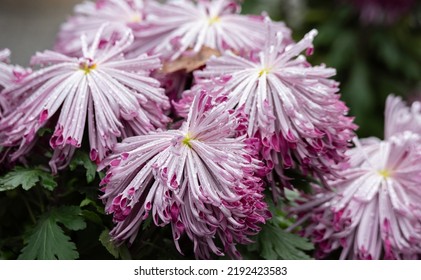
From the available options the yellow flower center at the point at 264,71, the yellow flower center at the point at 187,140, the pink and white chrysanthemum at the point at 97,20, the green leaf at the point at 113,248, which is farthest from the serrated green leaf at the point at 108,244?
the pink and white chrysanthemum at the point at 97,20

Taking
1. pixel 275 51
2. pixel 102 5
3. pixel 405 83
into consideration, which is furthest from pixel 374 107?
pixel 275 51

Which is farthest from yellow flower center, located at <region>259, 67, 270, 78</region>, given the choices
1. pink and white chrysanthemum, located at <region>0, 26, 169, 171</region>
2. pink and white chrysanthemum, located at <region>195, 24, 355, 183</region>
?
pink and white chrysanthemum, located at <region>0, 26, 169, 171</region>

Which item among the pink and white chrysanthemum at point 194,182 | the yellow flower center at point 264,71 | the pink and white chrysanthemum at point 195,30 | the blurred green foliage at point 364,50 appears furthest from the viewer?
the blurred green foliage at point 364,50

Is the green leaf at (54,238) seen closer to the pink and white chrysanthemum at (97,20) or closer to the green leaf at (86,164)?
the green leaf at (86,164)

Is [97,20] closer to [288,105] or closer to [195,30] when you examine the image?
[195,30]

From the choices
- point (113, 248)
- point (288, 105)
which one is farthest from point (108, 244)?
point (288, 105)

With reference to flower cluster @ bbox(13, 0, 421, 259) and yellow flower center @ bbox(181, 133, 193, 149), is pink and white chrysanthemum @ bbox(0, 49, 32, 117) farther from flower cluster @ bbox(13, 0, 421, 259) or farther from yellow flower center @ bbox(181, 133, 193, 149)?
yellow flower center @ bbox(181, 133, 193, 149)
